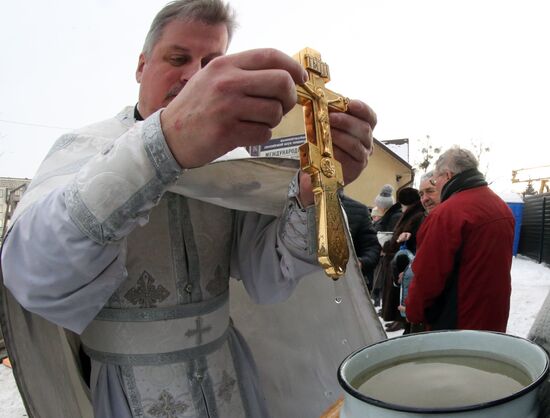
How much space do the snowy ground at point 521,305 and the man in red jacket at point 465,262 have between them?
1.80 metres

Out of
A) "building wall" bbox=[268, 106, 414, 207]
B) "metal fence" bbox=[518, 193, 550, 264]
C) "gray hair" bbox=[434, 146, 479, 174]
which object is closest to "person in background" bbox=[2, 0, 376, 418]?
"gray hair" bbox=[434, 146, 479, 174]

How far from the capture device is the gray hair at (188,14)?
4.12 ft

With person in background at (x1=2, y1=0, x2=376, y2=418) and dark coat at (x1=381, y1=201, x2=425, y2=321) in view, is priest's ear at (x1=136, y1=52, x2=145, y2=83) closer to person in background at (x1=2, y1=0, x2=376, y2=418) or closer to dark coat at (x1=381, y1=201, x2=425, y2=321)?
person in background at (x1=2, y1=0, x2=376, y2=418)

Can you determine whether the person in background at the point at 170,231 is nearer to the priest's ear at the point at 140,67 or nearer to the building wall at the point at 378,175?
the priest's ear at the point at 140,67

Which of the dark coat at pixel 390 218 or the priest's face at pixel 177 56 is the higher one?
the priest's face at pixel 177 56

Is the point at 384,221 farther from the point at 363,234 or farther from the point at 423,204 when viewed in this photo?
the point at 423,204

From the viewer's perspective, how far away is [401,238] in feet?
11.8

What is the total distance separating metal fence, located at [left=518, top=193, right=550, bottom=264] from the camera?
1051cm

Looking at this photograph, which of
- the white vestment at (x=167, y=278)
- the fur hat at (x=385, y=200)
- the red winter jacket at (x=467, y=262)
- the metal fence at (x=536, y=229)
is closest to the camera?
the white vestment at (x=167, y=278)

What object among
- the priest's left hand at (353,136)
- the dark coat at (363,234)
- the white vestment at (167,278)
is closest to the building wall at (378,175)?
the dark coat at (363,234)

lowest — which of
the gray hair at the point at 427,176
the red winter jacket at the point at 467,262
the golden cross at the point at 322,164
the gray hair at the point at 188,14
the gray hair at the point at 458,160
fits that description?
the red winter jacket at the point at 467,262

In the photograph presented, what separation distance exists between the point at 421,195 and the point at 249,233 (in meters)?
2.65

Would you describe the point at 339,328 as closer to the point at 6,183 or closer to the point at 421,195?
the point at 421,195

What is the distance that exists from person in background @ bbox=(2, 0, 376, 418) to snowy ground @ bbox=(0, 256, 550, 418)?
3.24 metres
